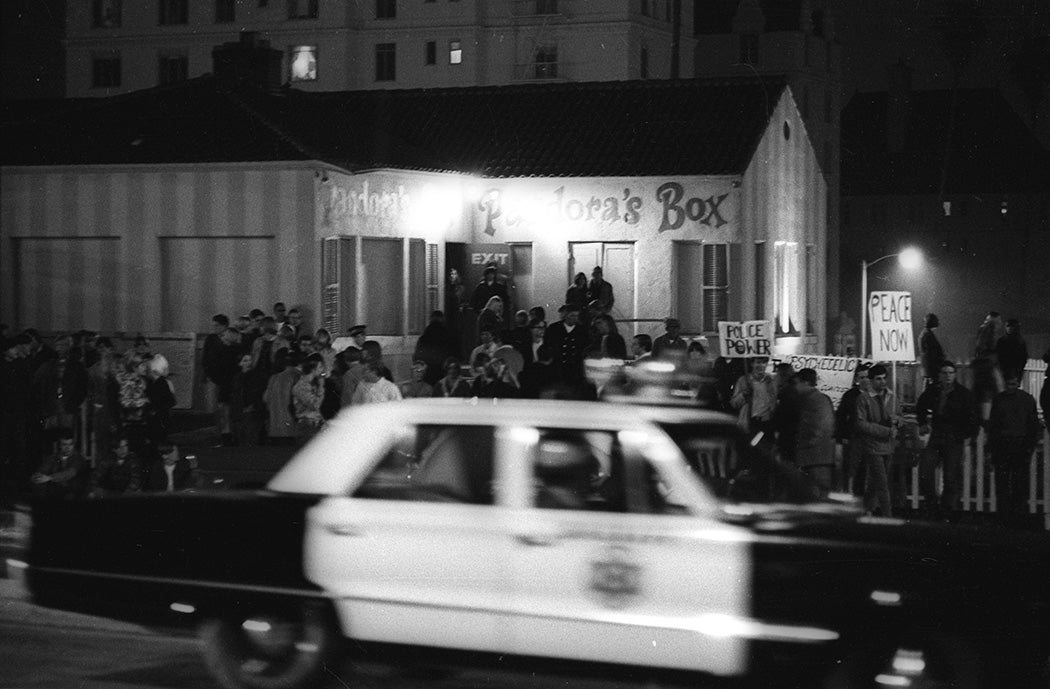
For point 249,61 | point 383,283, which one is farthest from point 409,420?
point 249,61

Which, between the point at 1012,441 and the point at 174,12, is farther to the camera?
the point at 174,12

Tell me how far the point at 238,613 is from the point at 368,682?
37.9 inches

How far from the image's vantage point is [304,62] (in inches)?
2805

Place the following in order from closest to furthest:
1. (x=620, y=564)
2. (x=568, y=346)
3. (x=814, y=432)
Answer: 1. (x=620, y=564)
2. (x=814, y=432)
3. (x=568, y=346)

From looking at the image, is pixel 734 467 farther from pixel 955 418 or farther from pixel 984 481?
pixel 984 481

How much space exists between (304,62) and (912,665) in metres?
65.7

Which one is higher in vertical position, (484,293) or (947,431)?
(484,293)

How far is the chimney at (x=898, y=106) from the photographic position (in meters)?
85.1

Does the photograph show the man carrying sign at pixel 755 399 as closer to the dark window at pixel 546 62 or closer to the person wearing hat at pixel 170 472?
the person wearing hat at pixel 170 472

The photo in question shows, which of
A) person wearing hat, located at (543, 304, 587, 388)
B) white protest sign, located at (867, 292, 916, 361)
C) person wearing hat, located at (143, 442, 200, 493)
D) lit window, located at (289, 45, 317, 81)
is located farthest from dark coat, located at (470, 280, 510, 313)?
lit window, located at (289, 45, 317, 81)

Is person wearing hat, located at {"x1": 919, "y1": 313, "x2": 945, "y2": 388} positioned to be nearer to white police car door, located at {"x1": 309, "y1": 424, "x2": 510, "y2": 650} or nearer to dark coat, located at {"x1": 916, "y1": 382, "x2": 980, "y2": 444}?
dark coat, located at {"x1": 916, "y1": 382, "x2": 980, "y2": 444}

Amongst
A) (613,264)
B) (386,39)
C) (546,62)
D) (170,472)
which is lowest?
(170,472)

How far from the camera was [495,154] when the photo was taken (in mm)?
27109

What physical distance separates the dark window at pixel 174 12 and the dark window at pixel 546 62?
1512cm
